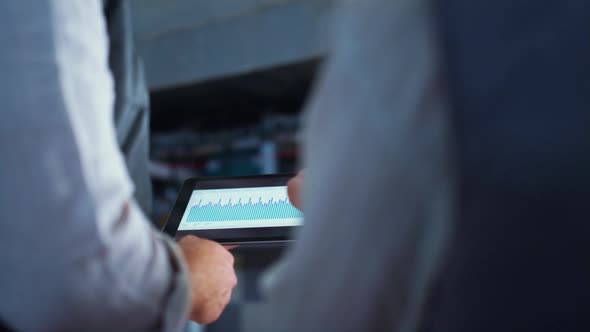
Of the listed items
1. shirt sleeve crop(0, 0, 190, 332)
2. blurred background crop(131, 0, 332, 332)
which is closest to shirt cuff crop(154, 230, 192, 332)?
shirt sleeve crop(0, 0, 190, 332)

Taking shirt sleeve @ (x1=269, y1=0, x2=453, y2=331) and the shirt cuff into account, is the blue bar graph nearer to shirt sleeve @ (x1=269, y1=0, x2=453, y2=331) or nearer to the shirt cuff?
the shirt cuff

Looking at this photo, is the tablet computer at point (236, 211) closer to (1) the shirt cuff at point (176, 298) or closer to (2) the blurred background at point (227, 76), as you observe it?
(1) the shirt cuff at point (176, 298)

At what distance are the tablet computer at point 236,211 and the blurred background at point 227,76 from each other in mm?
2445

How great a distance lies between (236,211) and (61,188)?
30cm

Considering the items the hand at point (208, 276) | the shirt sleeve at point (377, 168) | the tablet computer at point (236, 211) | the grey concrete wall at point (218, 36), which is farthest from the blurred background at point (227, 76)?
the shirt sleeve at point (377, 168)

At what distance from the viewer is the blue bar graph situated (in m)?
0.67

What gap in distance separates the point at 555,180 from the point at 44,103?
39 centimetres

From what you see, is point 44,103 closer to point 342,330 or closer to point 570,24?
point 342,330

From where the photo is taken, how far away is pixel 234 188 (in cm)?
75

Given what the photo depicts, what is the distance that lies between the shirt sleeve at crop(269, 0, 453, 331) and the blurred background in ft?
9.13

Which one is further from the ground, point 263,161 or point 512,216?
point 512,216

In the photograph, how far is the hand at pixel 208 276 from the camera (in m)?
0.57

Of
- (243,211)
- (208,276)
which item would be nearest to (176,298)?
(208,276)

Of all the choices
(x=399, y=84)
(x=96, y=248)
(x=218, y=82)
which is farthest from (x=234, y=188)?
(x=218, y=82)
